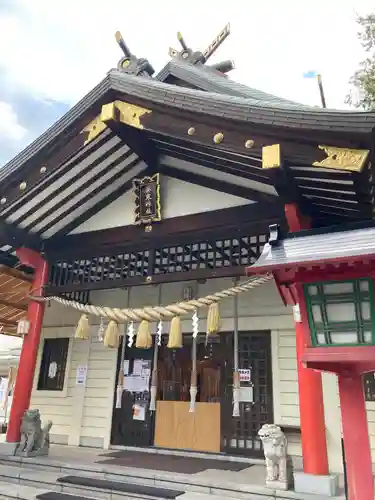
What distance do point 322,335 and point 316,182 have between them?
2402 mm

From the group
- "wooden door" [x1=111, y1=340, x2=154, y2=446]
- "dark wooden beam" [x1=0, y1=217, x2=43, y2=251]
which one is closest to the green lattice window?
"wooden door" [x1=111, y1=340, x2=154, y2=446]

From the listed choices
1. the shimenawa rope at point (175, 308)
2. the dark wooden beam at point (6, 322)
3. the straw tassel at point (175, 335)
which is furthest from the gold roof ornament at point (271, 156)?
the dark wooden beam at point (6, 322)

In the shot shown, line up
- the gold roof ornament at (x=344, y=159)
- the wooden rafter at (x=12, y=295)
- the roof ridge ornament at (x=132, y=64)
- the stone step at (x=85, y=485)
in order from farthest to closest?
1. the wooden rafter at (x=12, y=295)
2. the roof ridge ornament at (x=132, y=64)
3. the stone step at (x=85, y=485)
4. the gold roof ornament at (x=344, y=159)

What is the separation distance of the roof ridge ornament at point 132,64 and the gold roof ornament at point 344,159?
4834 millimetres

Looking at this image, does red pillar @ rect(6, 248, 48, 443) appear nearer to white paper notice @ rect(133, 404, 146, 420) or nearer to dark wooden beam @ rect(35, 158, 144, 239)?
dark wooden beam @ rect(35, 158, 144, 239)

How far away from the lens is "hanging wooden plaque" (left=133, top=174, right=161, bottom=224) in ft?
23.4

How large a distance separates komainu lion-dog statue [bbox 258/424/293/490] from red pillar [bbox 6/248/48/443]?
14.9 ft

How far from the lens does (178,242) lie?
696cm

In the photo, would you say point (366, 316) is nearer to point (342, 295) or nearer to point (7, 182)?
point (342, 295)

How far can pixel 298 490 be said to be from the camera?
192 inches

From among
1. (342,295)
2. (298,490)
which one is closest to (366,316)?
(342,295)

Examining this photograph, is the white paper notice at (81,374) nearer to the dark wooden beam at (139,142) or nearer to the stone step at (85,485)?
the stone step at (85,485)

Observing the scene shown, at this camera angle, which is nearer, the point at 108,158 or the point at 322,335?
the point at 322,335

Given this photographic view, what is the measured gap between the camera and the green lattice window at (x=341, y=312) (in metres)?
3.51
